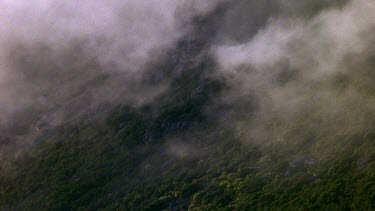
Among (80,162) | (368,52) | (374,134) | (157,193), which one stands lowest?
(374,134)

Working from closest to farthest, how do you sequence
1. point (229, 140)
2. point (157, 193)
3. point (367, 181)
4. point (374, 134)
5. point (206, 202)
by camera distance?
point (367, 181) < point (374, 134) < point (206, 202) < point (157, 193) < point (229, 140)

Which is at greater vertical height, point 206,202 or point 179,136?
point 179,136

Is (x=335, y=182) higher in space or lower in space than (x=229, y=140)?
lower

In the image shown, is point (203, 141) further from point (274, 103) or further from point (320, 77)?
point (320, 77)

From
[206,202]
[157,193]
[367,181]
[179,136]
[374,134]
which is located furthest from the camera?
[179,136]

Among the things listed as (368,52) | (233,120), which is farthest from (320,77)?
(233,120)

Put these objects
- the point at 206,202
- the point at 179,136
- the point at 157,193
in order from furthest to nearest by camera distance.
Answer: the point at 179,136 → the point at 157,193 → the point at 206,202

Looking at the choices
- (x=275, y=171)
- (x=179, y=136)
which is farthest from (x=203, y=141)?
(x=275, y=171)

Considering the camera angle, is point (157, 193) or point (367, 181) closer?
point (367, 181)

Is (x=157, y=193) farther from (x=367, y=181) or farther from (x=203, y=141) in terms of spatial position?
(x=367, y=181)
